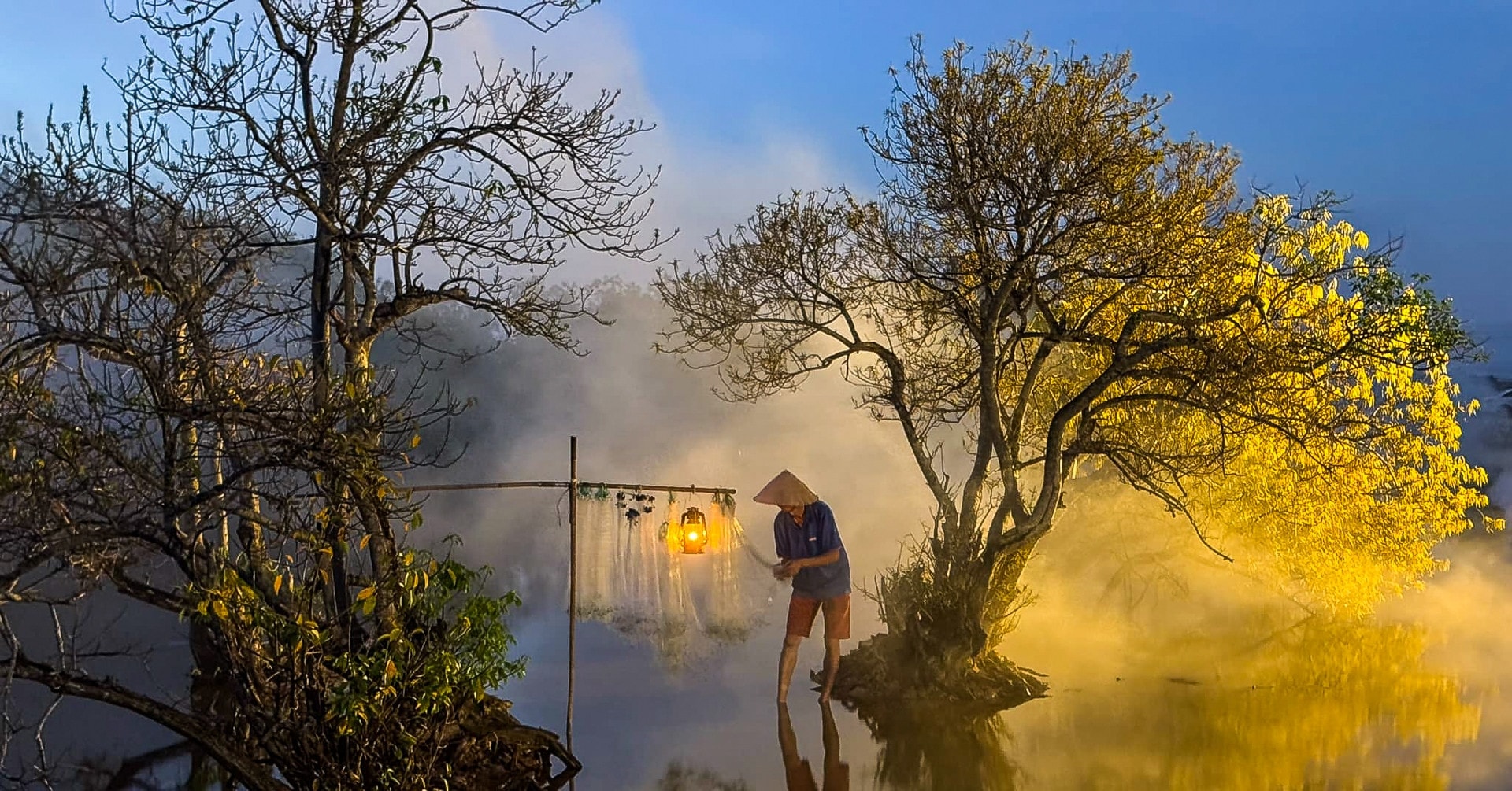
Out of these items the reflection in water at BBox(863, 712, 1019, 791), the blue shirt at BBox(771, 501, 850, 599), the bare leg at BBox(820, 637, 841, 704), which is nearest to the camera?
the reflection in water at BBox(863, 712, 1019, 791)

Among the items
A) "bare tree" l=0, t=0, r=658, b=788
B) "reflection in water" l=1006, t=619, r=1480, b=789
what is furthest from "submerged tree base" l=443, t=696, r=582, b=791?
"reflection in water" l=1006, t=619, r=1480, b=789

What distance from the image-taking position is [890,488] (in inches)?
1110

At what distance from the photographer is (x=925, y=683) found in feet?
33.8

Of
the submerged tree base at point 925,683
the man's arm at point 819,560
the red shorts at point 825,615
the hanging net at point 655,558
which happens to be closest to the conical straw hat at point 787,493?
the hanging net at point 655,558

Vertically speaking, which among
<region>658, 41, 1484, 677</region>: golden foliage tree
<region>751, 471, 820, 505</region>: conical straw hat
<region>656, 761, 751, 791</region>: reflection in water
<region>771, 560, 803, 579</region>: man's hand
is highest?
<region>658, 41, 1484, 677</region>: golden foliage tree

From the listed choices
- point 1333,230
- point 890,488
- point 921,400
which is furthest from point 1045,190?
point 890,488

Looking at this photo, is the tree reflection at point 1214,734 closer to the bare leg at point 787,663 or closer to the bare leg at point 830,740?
the bare leg at point 830,740

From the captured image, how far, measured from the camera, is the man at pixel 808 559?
360 inches

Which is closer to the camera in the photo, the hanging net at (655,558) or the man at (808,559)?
the hanging net at (655,558)

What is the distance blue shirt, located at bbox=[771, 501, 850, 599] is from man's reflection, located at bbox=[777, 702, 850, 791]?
1.03 m

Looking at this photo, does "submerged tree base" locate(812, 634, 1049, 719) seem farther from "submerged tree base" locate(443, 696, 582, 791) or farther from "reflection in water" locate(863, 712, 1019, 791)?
"submerged tree base" locate(443, 696, 582, 791)

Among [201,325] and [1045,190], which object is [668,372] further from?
[201,325]

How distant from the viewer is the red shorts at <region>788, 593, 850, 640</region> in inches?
367

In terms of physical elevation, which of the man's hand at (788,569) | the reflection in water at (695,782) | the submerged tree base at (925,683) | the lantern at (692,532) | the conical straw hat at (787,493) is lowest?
the reflection in water at (695,782)
